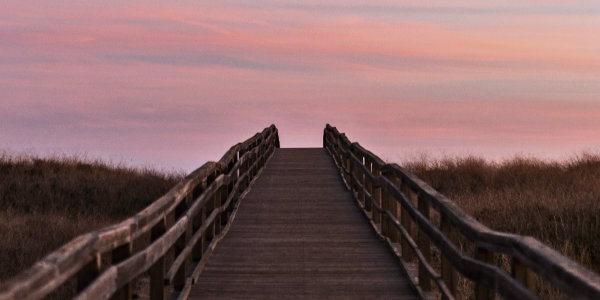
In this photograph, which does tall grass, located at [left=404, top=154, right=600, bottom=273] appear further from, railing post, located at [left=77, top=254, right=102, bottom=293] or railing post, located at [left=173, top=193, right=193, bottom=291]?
railing post, located at [left=77, top=254, right=102, bottom=293]

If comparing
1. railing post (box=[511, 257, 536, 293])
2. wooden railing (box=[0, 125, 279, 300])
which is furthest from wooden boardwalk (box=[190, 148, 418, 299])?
railing post (box=[511, 257, 536, 293])

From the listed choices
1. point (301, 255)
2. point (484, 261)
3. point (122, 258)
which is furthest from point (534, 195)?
point (122, 258)

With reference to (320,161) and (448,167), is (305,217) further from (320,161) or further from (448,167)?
(448,167)

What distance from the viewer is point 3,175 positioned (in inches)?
886

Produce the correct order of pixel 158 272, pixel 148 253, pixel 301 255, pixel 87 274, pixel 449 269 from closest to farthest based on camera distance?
pixel 87 274 < pixel 148 253 < pixel 158 272 < pixel 449 269 < pixel 301 255

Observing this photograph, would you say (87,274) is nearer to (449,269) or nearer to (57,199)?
(449,269)

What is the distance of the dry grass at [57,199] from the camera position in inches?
507

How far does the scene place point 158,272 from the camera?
19.8 ft

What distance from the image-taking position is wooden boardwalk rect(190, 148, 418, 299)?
7.14 meters

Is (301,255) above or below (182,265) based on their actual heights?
below

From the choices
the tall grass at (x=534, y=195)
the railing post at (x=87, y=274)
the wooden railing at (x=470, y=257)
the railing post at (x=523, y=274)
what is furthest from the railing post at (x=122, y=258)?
the tall grass at (x=534, y=195)

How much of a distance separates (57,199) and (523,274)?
16.8 meters

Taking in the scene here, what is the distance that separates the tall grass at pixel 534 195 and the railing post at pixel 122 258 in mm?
8101

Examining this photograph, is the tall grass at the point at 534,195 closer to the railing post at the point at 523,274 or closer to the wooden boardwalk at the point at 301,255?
the wooden boardwalk at the point at 301,255
